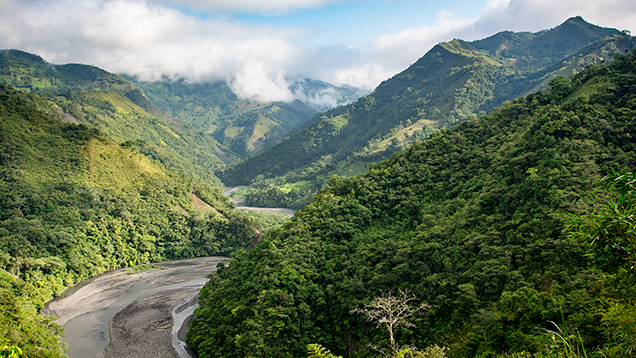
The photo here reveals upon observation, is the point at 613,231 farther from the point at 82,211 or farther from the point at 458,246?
the point at 82,211

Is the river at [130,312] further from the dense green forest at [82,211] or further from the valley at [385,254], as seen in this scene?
the dense green forest at [82,211]

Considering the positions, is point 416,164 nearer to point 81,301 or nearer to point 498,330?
point 498,330

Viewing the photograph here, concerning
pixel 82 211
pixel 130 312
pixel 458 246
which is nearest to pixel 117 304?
pixel 130 312

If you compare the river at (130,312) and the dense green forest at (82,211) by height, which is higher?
the dense green forest at (82,211)

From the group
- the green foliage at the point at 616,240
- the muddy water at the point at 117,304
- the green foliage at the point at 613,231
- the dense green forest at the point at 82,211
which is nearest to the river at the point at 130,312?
the muddy water at the point at 117,304

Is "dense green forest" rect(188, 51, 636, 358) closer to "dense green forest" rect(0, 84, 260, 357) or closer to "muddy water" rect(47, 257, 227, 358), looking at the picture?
"muddy water" rect(47, 257, 227, 358)

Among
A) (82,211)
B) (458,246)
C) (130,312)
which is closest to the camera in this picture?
(458,246)

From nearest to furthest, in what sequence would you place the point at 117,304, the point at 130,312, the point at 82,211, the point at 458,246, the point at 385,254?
the point at 458,246 < the point at 385,254 < the point at 130,312 < the point at 117,304 < the point at 82,211
